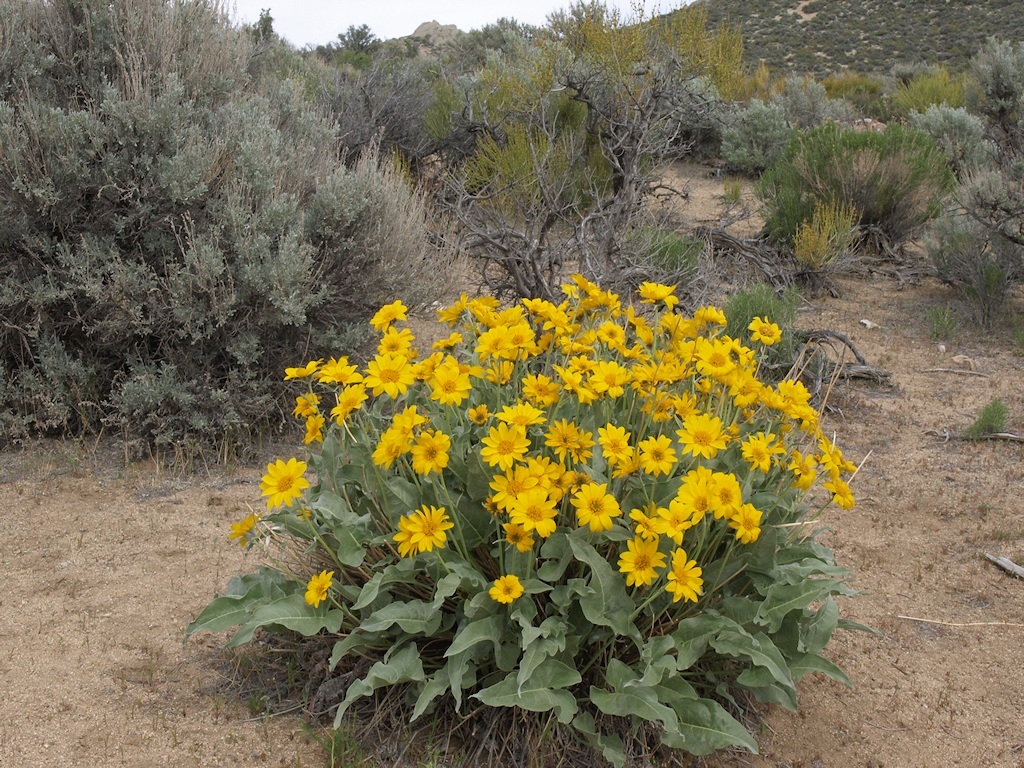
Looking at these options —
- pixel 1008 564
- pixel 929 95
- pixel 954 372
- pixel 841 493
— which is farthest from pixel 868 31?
pixel 841 493

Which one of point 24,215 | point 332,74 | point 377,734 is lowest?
point 377,734

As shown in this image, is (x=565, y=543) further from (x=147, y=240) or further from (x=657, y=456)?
(x=147, y=240)

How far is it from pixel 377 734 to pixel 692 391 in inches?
52.9

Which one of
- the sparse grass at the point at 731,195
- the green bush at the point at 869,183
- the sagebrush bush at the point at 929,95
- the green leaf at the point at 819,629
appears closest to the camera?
the green leaf at the point at 819,629

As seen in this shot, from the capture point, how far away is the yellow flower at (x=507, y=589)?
2.19m

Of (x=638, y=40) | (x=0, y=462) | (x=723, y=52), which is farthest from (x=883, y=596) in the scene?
Answer: (x=723, y=52)

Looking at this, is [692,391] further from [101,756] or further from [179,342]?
[179,342]

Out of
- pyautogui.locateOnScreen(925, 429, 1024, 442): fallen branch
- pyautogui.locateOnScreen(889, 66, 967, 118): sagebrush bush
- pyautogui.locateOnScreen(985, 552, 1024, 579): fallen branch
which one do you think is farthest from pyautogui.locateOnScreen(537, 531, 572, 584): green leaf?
pyautogui.locateOnScreen(889, 66, 967, 118): sagebrush bush

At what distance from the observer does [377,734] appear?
2490mm

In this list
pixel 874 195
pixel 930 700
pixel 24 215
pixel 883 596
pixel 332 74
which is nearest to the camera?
pixel 930 700

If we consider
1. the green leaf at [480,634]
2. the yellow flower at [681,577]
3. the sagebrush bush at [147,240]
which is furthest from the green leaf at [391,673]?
the sagebrush bush at [147,240]

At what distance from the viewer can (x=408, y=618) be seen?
2375mm

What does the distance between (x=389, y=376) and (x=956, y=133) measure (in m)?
11.7

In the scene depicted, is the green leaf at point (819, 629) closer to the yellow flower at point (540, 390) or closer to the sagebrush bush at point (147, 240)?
the yellow flower at point (540, 390)
